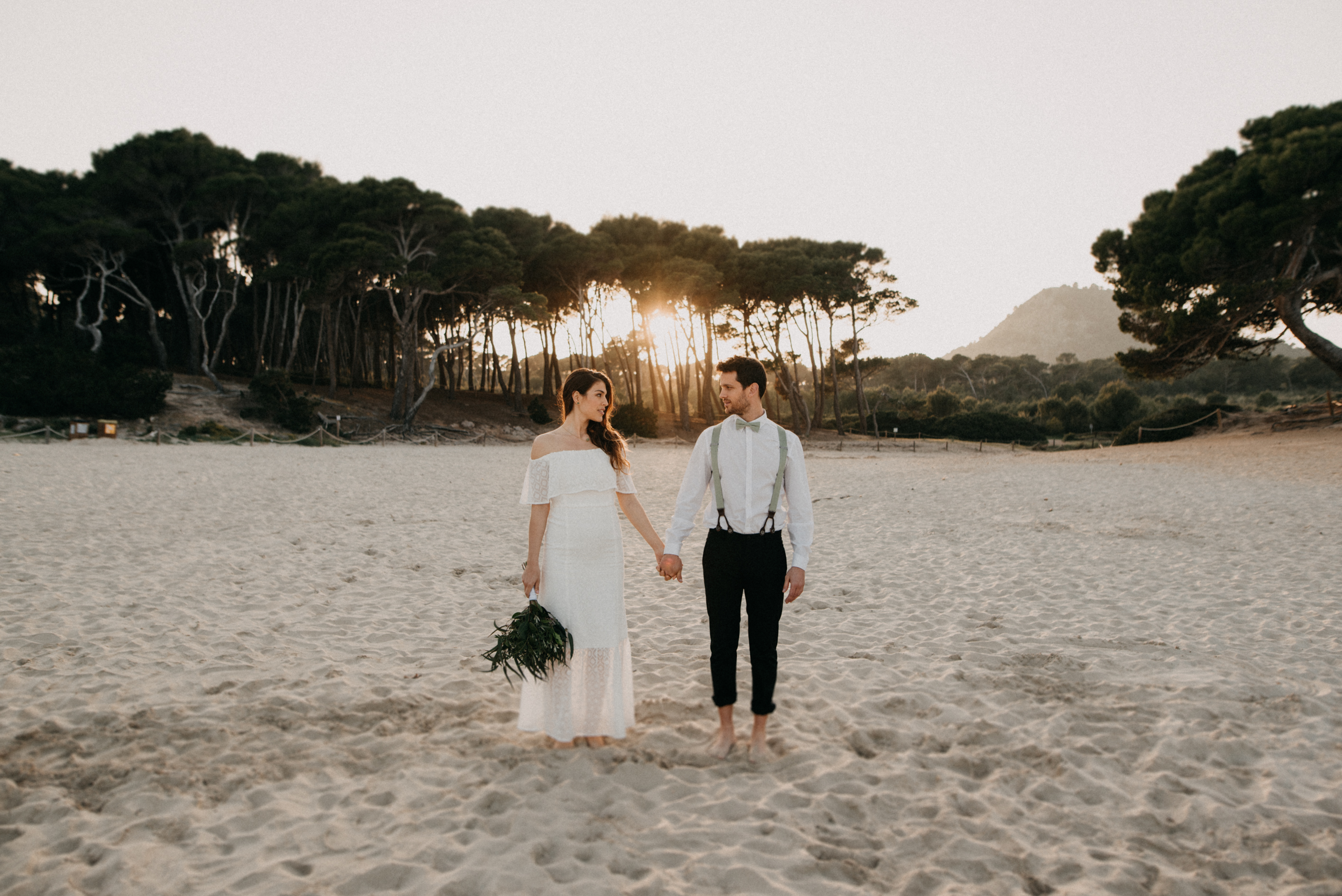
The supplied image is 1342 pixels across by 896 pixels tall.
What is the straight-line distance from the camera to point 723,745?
329cm

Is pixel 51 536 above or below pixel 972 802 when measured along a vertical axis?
above

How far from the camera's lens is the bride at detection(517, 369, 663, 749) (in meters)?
3.08

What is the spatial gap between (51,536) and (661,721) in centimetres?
857

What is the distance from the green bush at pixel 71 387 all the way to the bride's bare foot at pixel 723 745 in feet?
91.8

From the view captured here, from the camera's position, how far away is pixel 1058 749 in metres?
3.32

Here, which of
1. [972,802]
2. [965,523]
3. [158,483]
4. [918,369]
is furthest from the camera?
[918,369]

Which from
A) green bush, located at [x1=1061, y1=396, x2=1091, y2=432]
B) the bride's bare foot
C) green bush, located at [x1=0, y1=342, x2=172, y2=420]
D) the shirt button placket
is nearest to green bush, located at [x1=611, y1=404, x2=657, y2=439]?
green bush, located at [x1=0, y1=342, x2=172, y2=420]

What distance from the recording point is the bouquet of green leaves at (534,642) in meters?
2.95

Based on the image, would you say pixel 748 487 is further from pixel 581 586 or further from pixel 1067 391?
pixel 1067 391

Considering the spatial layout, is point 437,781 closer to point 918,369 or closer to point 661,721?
point 661,721

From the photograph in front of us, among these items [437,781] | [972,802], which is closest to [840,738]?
[972,802]

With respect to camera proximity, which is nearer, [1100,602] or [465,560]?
[1100,602]

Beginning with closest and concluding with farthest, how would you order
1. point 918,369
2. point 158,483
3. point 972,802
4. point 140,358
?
point 972,802, point 158,483, point 140,358, point 918,369

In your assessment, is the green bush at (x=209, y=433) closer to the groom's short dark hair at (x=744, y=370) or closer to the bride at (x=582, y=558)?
the bride at (x=582, y=558)
